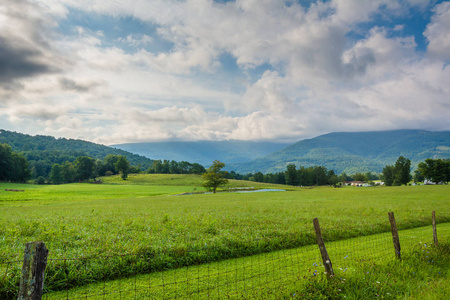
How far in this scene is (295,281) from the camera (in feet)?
26.7

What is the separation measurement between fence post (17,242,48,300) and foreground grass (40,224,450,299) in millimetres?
3277

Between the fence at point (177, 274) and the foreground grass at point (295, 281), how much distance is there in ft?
0.10

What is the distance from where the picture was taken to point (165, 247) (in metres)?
11.3

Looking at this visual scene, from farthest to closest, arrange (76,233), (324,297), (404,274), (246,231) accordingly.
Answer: (246,231) < (76,233) < (404,274) < (324,297)

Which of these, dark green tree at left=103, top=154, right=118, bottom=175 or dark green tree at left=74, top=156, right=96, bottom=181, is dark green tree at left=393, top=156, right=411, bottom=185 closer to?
dark green tree at left=74, top=156, right=96, bottom=181

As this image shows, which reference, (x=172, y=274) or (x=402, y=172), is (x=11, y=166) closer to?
(x=172, y=274)

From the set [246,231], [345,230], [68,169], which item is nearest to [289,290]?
[246,231]

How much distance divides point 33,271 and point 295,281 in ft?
22.7

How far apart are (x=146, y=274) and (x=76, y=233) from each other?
690cm

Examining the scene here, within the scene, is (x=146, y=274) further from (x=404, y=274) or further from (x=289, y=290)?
(x=404, y=274)

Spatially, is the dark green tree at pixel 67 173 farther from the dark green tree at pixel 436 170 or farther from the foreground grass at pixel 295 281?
the dark green tree at pixel 436 170

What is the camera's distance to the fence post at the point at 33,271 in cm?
446

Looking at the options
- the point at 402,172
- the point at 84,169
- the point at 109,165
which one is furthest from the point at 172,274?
the point at 109,165

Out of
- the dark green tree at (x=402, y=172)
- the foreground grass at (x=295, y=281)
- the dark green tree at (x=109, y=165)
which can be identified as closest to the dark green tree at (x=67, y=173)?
the dark green tree at (x=109, y=165)
